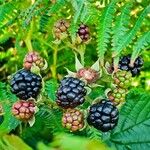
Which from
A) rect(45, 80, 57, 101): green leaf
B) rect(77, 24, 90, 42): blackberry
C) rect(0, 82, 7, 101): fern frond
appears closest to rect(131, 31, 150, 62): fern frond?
rect(77, 24, 90, 42): blackberry

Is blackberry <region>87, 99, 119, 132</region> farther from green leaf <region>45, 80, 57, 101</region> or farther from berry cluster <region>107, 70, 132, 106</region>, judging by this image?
green leaf <region>45, 80, 57, 101</region>

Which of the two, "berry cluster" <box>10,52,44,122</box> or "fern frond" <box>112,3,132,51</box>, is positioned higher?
"fern frond" <box>112,3,132,51</box>

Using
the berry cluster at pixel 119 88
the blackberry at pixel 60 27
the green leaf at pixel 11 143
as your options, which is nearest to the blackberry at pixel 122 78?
the berry cluster at pixel 119 88

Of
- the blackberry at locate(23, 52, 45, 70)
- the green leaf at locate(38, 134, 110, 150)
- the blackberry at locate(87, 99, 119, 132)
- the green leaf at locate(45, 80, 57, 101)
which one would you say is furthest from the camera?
the green leaf at locate(45, 80, 57, 101)

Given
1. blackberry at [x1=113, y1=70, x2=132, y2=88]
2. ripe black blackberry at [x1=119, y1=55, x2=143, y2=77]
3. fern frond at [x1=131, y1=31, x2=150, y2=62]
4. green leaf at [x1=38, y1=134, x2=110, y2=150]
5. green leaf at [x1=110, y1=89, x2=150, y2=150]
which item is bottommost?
green leaf at [x1=110, y1=89, x2=150, y2=150]

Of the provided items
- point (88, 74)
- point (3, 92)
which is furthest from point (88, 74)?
point (3, 92)

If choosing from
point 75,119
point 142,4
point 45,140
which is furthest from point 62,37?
point 45,140
